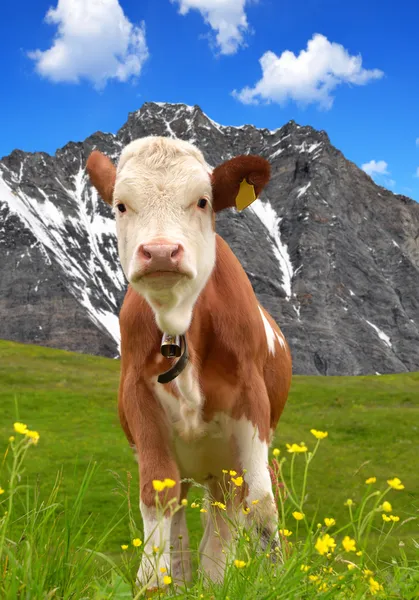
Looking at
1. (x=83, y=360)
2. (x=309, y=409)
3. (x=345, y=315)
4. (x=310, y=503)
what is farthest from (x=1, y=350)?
(x=345, y=315)

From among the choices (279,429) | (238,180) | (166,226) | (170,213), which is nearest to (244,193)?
(238,180)

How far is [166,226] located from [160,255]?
0.36 metres

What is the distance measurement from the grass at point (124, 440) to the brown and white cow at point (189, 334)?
16.8ft

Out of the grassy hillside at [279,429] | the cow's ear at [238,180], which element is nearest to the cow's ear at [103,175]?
the cow's ear at [238,180]

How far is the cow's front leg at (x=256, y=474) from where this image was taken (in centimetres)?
493

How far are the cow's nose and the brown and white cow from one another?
10 cm

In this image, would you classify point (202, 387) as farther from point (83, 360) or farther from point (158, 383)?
point (83, 360)

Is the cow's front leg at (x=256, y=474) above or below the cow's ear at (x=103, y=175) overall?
below

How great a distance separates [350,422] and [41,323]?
500 ft

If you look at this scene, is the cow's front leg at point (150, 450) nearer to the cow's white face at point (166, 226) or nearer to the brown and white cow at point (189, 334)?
the brown and white cow at point (189, 334)

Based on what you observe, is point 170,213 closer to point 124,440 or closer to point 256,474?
point 256,474

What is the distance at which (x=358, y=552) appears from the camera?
256 centimetres

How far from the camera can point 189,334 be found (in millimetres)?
5324

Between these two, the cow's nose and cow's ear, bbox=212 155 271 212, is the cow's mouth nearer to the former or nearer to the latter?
the cow's nose
